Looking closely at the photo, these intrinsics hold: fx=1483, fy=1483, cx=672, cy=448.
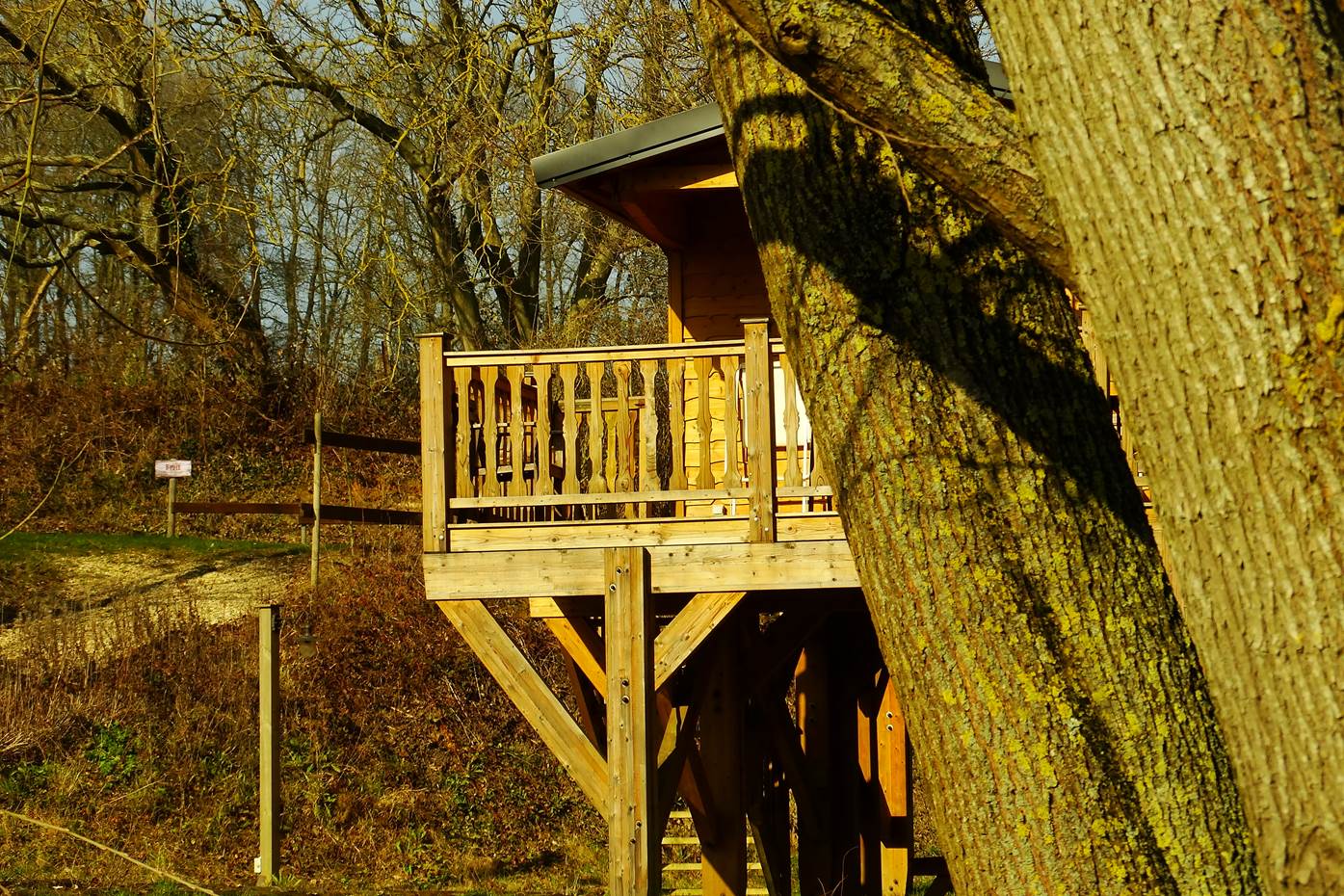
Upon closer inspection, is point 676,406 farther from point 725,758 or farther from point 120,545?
point 120,545

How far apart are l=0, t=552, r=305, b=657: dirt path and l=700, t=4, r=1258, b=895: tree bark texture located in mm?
15266

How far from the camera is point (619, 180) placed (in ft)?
32.3

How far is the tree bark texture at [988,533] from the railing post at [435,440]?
5.68 m

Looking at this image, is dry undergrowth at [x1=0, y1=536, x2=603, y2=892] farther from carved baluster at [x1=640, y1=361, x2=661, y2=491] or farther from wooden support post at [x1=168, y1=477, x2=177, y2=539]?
carved baluster at [x1=640, y1=361, x2=661, y2=491]

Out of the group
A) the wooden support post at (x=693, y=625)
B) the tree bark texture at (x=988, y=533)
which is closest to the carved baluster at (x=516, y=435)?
the wooden support post at (x=693, y=625)

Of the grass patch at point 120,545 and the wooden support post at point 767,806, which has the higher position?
the grass patch at point 120,545

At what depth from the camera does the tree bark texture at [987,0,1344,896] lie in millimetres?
1572

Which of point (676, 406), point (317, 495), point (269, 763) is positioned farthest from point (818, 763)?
point (317, 495)

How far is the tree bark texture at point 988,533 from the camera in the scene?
6.77 ft

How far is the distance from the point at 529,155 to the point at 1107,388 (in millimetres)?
13583

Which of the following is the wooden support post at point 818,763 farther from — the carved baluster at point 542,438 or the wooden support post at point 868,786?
the carved baluster at point 542,438

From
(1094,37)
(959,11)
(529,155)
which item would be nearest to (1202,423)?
(1094,37)

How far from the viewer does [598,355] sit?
7914 mm

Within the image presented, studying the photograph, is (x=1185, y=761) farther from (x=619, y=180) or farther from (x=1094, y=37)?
(x=619, y=180)
